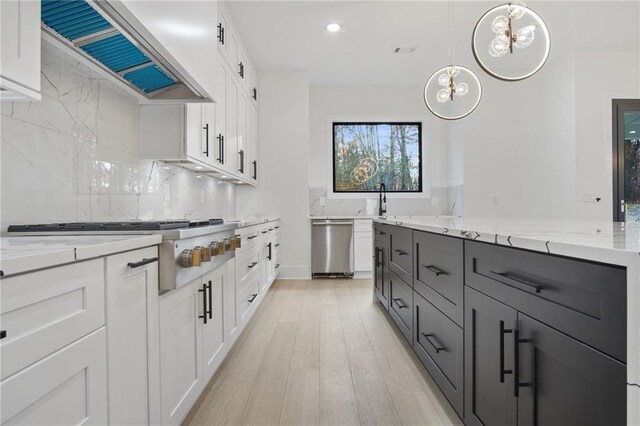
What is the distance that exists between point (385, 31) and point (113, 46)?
125 inches

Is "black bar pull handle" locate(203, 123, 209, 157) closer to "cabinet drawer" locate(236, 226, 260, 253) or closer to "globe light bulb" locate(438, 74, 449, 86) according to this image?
"cabinet drawer" locate(236, 226, 260, 253)

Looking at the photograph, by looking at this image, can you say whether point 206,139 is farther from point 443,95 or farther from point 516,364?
point 516,364

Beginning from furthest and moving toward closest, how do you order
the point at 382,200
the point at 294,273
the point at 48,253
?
the point at 382,200
the point at 294,273
the point at 48,253

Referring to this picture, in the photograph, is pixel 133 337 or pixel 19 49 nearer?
pixel 19 49

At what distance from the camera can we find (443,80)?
3305mm

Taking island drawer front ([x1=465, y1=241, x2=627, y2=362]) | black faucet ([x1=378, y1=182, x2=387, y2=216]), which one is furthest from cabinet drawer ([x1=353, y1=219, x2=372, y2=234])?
island drawer front ([x1=465, y1=241, x2=627, y2=362])

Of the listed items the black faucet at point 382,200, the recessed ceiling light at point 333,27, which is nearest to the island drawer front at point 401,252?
the recessed ceiling light at point 333,27

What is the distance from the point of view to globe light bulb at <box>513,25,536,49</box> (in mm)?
2418

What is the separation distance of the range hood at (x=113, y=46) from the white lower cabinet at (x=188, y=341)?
1.00m

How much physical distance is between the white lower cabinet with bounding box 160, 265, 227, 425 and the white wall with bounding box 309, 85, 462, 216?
12.6ft

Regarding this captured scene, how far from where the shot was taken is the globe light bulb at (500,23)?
97.6 inches

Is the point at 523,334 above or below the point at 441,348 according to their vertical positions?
above

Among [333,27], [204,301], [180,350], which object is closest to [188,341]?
[180,350]

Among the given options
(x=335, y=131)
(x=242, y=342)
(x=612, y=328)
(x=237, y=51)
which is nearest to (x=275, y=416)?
Result: (x=242, y=342)
